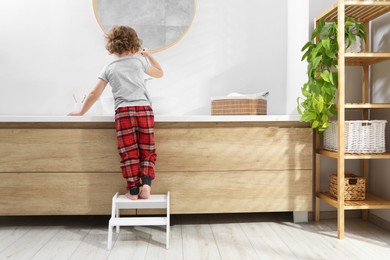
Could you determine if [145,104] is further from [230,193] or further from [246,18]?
[246,18]

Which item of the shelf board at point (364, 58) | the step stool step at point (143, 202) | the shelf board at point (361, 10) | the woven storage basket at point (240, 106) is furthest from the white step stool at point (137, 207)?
the shelf board at point (361, 10)

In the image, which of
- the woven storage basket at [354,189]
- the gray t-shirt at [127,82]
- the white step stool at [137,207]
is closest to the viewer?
the white step stool at [137,207]

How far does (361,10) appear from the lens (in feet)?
6.79

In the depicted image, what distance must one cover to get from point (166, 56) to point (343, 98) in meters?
1.20

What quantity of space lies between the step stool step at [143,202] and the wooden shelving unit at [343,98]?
94 cm

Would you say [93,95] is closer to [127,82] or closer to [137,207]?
[127,82]

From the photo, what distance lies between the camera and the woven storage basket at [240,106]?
7.02 feet

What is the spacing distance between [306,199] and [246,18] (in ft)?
4.22

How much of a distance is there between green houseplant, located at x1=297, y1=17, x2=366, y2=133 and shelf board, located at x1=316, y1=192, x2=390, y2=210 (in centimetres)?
40

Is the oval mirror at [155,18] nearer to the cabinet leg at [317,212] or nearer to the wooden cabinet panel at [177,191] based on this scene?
the wooden cabinet panel at [177,191]

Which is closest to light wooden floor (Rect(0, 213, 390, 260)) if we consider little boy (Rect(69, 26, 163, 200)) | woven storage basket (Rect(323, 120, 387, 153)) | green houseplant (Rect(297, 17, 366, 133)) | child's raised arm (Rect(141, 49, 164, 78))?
little boy (Rect(69, 26, 163, 200))

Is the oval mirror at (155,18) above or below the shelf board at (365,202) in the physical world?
above

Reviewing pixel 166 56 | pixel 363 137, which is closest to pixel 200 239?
pixel 363 137

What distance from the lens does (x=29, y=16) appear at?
8.14 ft
